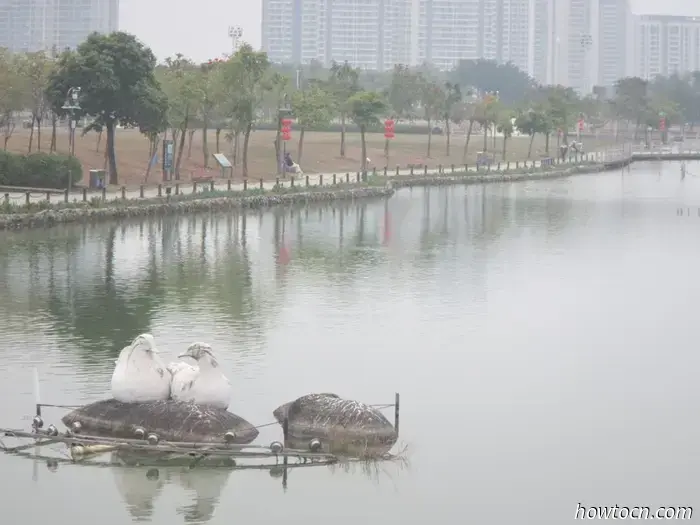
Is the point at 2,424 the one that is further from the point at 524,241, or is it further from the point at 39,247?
the point at 524,241

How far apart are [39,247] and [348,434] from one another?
21.0 meters

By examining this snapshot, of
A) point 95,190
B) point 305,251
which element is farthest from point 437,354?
point 95,190

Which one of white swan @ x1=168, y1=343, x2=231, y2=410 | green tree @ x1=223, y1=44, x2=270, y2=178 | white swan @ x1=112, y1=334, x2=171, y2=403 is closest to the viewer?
white swan @ x1=112, y1=334, x2=171, y2=403

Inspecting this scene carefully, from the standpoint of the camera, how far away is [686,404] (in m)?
22.6

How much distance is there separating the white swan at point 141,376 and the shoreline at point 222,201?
23.1 m

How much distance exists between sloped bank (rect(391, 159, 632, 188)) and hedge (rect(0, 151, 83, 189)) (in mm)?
21786

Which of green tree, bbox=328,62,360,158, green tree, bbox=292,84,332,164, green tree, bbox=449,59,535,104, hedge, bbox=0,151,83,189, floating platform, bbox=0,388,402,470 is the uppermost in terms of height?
green tree, bbox=449,59,535,104

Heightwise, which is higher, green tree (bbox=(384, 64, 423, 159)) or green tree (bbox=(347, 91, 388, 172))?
green tree (bbox=(384, 64, 423, 159))

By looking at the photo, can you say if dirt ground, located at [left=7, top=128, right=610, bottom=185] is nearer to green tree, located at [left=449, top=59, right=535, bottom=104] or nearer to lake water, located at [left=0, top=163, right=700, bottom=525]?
lake water, located at [left=0, top=163, right=700, bottom=525]

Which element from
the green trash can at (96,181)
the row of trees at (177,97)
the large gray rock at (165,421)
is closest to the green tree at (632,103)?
the row of trees at (177,97)

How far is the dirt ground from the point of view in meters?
60.3

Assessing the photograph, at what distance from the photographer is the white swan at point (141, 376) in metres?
19.2


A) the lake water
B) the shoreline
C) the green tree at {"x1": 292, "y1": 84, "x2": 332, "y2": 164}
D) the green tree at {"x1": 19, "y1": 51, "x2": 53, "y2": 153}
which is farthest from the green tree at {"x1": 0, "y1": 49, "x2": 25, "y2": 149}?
the green tree at {"x1": 292, "y1": 84, "x2": 332, "y2": 164}

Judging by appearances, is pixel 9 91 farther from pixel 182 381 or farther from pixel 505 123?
pixel 505 123
